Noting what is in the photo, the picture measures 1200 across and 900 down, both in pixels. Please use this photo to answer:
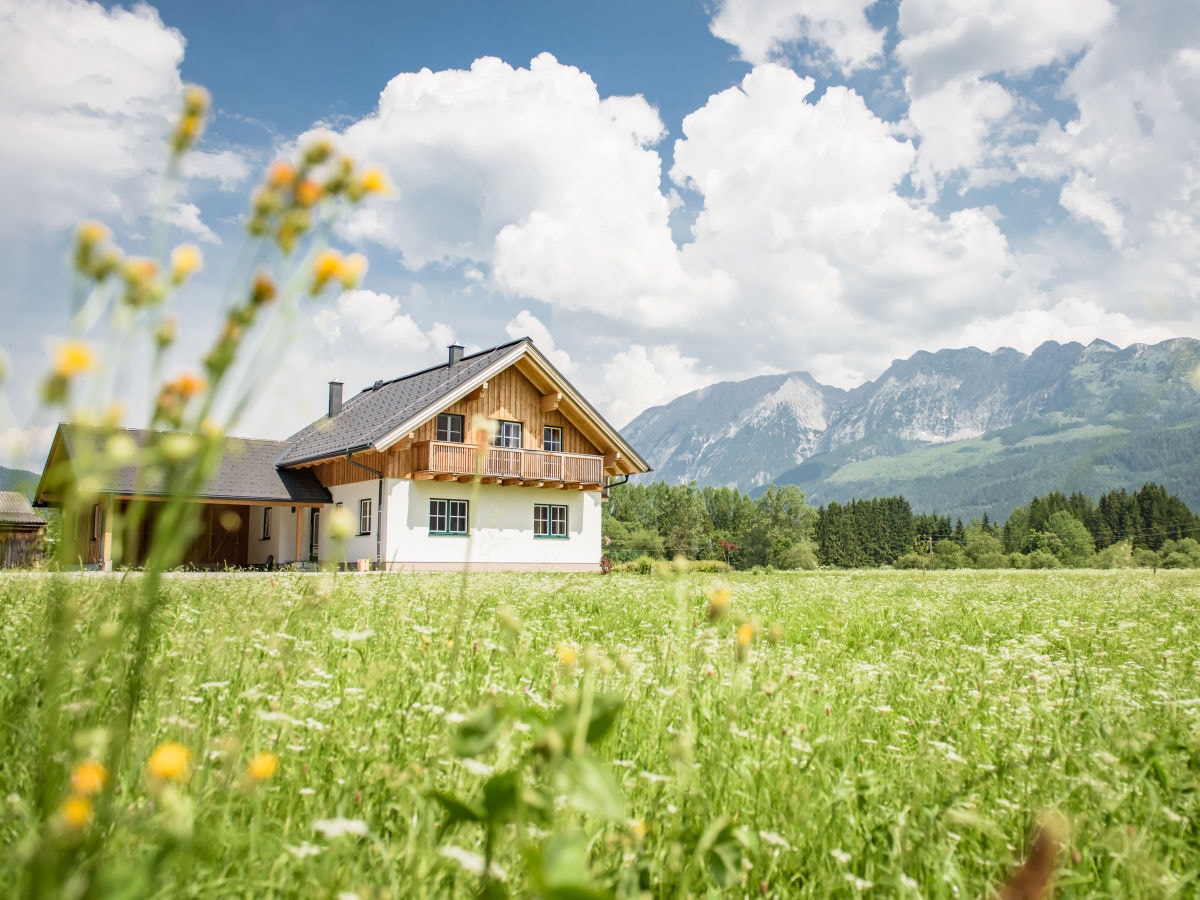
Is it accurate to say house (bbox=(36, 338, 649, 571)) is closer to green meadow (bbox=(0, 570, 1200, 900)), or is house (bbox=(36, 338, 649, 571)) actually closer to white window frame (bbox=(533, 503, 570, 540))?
white window frame (bbox=(533, 503, 570, 540))

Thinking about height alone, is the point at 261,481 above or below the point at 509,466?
below

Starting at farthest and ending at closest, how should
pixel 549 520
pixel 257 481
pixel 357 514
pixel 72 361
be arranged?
pixel 549 520 → pixel 257 481 → pixel 357 514 → pixel 72 361

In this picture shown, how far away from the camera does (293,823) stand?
86.4 inches

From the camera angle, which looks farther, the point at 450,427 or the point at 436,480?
the point at 450,427

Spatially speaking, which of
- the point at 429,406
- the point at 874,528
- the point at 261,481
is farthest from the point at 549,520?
the point at 874,528

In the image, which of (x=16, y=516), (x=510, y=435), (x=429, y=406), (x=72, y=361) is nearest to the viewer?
(x=72, y=361)

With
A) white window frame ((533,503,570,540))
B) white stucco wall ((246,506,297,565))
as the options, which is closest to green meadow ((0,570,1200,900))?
white window frame ((533,503,570,540))

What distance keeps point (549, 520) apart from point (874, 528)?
92247 mm

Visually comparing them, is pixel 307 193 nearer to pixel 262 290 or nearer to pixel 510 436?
pixel 262 290

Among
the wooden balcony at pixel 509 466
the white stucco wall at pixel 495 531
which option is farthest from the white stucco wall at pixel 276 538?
the wooden balcony at pixel 509 466

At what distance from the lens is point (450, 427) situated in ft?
89.0

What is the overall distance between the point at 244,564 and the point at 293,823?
104ft

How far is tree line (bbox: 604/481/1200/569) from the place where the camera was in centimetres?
10356

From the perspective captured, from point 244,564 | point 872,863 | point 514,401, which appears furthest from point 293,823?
point 244,564
